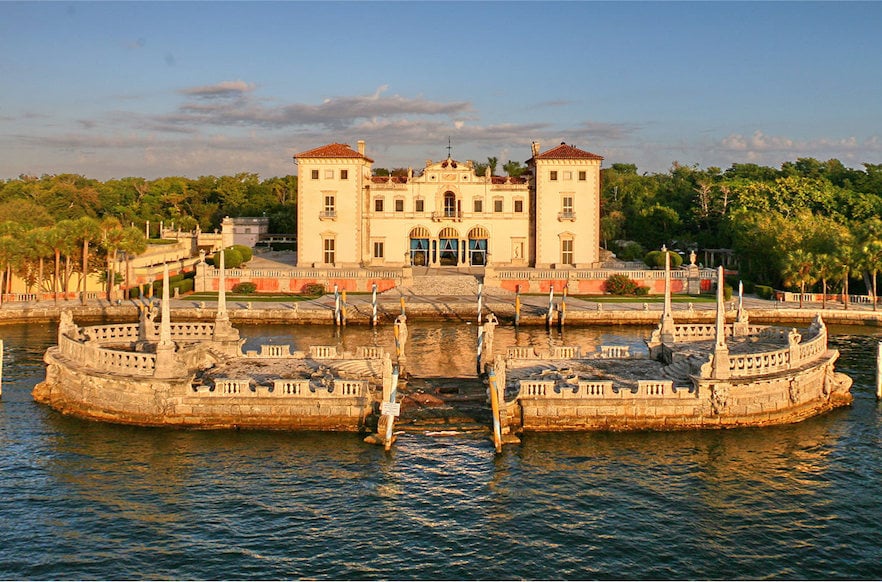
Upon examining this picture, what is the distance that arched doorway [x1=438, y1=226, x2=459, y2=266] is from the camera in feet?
291

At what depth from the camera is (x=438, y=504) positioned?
24.5 meters

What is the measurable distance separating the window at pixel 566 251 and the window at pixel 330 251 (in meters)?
24.0

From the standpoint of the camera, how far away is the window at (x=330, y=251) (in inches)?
3447

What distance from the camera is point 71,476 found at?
87.6 ft

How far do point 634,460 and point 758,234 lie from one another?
57.8 meters

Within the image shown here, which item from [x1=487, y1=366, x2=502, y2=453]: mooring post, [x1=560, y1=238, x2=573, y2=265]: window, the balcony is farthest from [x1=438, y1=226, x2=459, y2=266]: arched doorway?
[x1=487, y1=366, x2=502, y2=453]: mooring post

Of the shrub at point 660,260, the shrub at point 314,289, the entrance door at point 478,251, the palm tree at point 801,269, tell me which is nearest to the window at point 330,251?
the shrub at point 314,289

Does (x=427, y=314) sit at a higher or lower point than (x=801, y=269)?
lower

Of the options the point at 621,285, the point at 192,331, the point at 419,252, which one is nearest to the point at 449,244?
the point at 419,252

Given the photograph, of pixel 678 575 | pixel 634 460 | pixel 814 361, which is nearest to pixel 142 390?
pixel 634 460

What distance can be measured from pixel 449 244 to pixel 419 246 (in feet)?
10.6

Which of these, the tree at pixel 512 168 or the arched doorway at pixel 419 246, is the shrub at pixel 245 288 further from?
the tree at pixel 512 168

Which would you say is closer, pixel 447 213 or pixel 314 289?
pixel 314 289

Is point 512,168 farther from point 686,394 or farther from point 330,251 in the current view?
point 686,394
